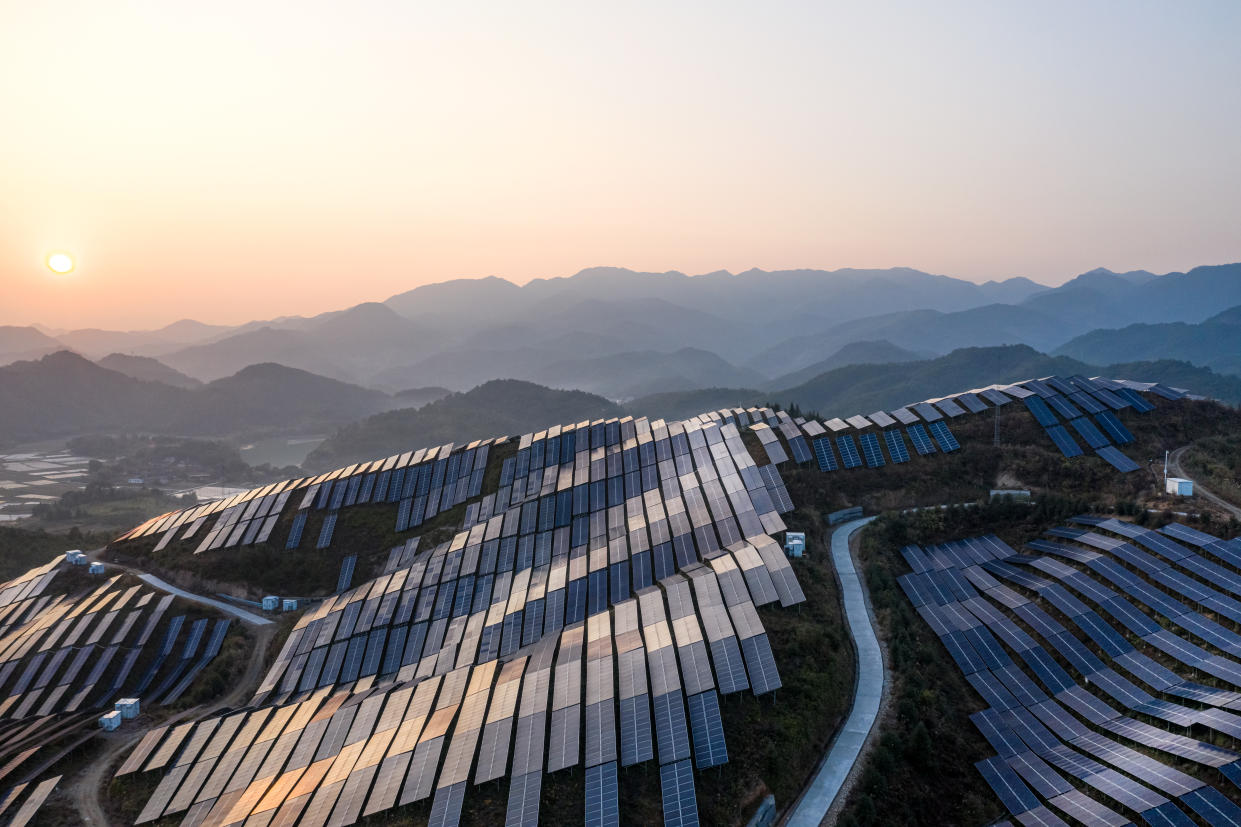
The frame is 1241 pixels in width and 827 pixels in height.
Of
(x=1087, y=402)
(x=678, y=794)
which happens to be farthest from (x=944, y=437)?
(x=678, y=794)

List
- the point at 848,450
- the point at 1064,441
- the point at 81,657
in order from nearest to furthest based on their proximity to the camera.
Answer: the point at 81,657 < the point at 1064,441 < the point at 848,450

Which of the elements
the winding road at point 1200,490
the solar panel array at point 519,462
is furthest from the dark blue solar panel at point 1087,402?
the winding road at point 1200,490

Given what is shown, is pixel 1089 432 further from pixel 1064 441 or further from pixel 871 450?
pixel 871 450

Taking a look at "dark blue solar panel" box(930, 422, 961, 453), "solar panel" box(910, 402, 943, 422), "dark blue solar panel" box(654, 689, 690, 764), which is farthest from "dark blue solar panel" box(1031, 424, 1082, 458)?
"dark blue solar panel" box(654, 689, 690, 764)

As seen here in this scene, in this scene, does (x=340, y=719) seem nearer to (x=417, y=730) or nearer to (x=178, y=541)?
(x=417, y=730)

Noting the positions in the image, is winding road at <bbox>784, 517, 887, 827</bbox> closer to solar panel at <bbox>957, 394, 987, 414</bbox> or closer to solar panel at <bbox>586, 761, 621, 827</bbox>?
solar panel at <bbox>586, 761, 621, 827</bbox>

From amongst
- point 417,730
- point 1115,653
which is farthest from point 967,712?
point 417,730
